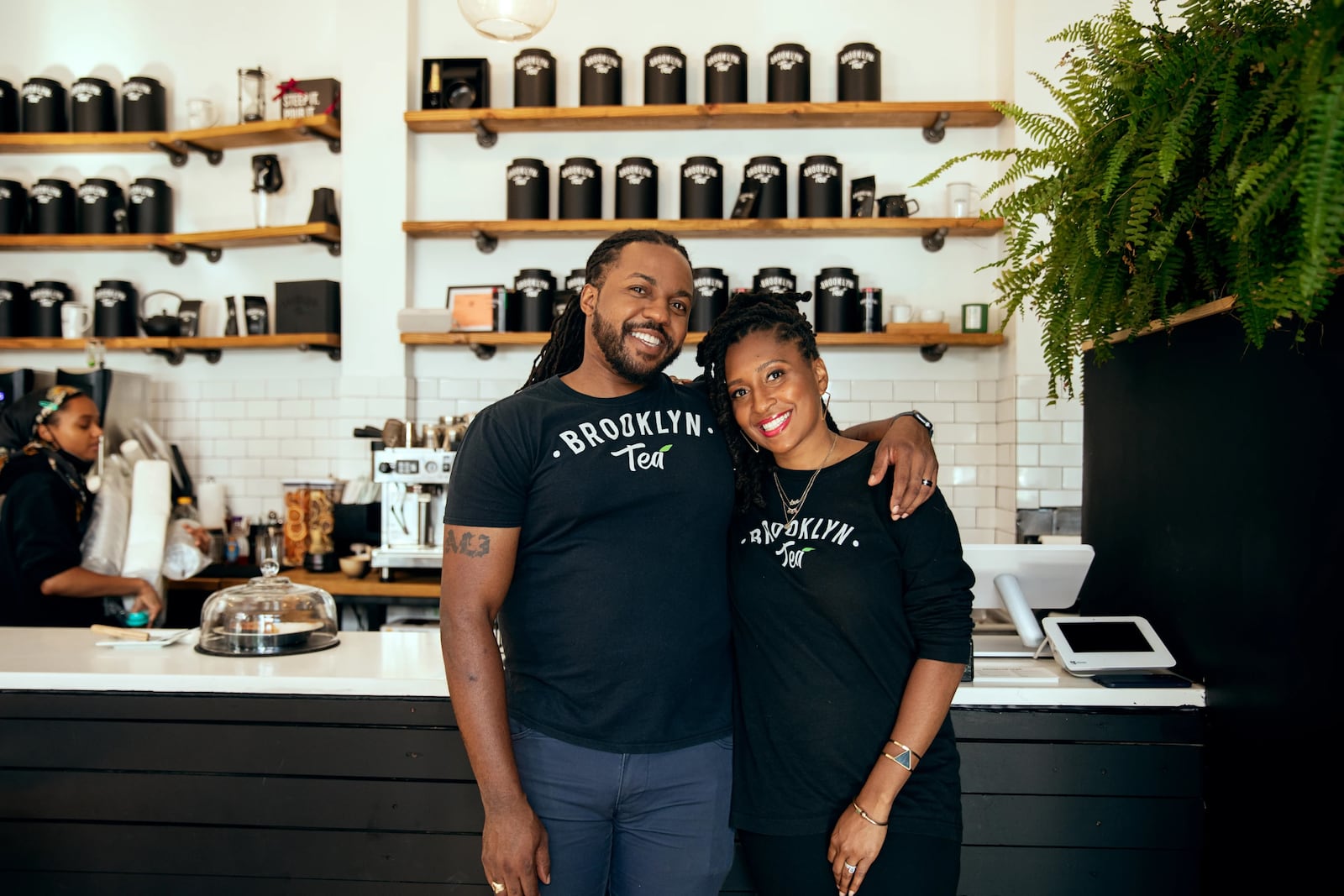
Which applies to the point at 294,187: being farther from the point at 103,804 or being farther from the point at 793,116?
the point at 103,804

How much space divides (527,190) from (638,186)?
19.3 inches

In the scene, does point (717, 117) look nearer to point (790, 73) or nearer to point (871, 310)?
point (790, 73)

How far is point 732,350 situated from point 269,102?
3933mm

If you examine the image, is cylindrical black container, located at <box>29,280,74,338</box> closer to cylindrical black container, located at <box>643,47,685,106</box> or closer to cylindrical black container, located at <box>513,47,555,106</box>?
cylindrical black container, located at <box>513,47,555,106</box>

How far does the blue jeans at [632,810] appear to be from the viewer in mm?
1458

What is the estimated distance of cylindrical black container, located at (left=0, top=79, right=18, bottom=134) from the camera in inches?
181

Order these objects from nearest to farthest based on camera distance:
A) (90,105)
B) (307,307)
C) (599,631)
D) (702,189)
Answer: (599,631) → (702,189) → (307,307) → (90,105)

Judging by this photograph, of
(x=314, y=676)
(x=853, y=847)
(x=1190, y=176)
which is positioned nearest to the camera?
(x=853, y=847)

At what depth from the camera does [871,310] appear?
4.09 meters

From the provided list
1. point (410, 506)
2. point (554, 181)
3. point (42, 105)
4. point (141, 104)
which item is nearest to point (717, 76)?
point (554, 181)

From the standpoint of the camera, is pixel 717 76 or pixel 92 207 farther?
pixel 92 207

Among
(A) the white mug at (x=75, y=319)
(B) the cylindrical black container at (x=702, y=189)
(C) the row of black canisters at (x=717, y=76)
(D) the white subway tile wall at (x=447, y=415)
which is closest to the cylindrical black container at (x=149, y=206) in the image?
(A) the white mug at (x=75, y=319)

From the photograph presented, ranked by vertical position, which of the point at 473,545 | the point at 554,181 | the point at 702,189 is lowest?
the point at 473,545

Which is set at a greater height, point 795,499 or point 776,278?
point 776,278
